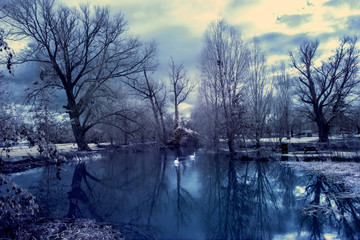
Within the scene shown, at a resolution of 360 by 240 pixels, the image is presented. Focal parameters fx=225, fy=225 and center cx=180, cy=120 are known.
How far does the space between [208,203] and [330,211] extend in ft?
10.3

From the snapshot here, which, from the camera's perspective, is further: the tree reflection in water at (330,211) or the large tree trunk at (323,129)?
the large tree trunk at (323,129)

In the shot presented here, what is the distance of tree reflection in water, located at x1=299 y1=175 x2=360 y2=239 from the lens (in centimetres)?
449

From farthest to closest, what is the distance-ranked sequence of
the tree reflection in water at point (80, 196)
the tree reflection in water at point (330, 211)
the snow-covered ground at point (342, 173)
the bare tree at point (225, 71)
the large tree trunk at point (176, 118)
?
the large tree trunk at point (176, 118)
the bare tree at point (225, 71)
the snow-covered ground at point (342, 173)
the tree reflection in water at point (80, 196)
the tree reflection in water at point (330, 211)

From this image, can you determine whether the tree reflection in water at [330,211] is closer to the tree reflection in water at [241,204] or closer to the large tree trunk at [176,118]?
the tree reflection in water at [241,204]

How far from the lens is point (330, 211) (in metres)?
5.45

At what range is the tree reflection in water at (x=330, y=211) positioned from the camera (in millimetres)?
4492

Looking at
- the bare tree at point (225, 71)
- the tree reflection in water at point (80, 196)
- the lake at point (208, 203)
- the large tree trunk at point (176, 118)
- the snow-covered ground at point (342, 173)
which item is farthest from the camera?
the large tree trunk at point (176, 118)

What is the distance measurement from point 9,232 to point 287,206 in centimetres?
644

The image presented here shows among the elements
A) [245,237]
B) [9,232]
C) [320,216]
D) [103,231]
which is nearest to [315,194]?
[320,216]

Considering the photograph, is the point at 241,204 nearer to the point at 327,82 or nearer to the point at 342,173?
the point at 342,173

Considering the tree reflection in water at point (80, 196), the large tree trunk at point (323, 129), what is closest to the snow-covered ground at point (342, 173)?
the tree reflection in water at point (80, 196)

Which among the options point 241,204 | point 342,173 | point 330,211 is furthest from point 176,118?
point 330,211

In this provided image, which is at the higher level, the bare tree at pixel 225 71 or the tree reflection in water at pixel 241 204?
the bare tree at pixel 225 71

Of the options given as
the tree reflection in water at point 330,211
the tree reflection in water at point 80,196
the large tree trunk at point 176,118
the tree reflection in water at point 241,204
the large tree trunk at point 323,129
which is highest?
the large tree trunk at point 176,118
